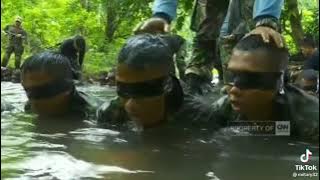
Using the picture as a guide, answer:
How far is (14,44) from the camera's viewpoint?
Answer: 3955mm

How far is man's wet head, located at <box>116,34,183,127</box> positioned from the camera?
7.66 feet

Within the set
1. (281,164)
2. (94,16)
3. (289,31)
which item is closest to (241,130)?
(281,164)

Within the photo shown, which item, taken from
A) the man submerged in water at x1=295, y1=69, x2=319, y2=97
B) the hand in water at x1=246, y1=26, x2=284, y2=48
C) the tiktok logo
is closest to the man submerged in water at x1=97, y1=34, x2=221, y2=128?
the hand in water at x1=246, y1=26, x2=284, y2=48

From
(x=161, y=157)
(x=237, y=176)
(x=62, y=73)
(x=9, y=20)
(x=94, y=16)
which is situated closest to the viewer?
(x=237, y=176)

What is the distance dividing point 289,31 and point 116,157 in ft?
17.1

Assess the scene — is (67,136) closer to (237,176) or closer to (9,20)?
(237,176)

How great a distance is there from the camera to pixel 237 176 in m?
1.62

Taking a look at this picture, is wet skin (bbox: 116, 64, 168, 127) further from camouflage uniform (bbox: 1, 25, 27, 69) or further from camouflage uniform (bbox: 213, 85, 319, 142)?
camouflage uniform (bbox: 1, 25, 27, 69)

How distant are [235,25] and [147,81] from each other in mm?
1008

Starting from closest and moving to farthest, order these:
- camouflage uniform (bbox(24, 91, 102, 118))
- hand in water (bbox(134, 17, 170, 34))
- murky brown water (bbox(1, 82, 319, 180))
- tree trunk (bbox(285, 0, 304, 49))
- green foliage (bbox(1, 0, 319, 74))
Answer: murky brown water (bbox(1, 82, 319, 180)) → hand in water (bbox(134, 17, 170, 34)) → camouflage uniform (bbox(24, 91, 102, 118)) → green foliage (bbox(1, 0, 319, 74)) → tree trunk (bbox(285, 0, 304, 49))

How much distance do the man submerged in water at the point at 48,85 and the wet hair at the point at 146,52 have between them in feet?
1.77

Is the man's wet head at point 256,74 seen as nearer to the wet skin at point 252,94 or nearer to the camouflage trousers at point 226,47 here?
the wet skin at point 252,94

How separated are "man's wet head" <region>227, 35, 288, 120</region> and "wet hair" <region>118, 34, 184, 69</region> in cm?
34

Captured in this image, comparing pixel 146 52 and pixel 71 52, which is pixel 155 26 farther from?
pixel 71 52
